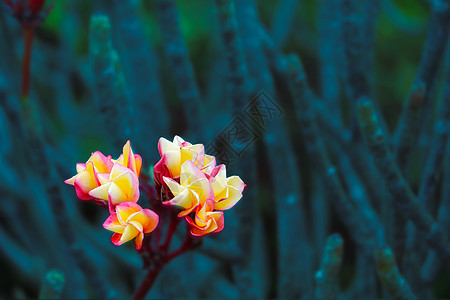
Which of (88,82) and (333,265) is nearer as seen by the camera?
(333,265)

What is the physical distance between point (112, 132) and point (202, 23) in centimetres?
136

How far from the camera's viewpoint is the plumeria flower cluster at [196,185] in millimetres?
367

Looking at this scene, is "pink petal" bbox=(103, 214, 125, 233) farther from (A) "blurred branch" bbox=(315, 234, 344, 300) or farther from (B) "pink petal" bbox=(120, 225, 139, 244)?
(A) "blurred branch" bbox=(315, 234, 344, 300)

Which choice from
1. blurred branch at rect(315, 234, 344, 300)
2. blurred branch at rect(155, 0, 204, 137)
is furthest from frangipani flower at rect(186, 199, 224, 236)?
blurred branch at rect(155, 0, 204, 137)

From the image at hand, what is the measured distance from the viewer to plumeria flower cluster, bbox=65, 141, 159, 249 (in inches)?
14.5

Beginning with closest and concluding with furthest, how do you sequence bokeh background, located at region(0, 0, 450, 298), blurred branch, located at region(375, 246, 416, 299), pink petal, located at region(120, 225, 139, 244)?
pink petal, located at region(120, 225, 139, 244), blurred branch, located at region(375, 246, 416, 299), bokeh background, located at region(0, 0, 450, 298)

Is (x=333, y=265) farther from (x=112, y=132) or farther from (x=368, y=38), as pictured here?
(x=368, y=38)

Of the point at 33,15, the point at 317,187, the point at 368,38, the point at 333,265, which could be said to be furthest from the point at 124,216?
the point at 317,187

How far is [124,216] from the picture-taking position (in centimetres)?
37

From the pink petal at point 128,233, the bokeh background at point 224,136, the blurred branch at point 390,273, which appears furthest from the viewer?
the bokeh background at point 224,136

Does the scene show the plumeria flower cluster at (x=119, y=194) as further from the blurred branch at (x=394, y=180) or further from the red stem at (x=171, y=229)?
the blurred branch at (x=394, y=180)

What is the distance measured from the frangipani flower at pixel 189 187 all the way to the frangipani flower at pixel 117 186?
0.08ft

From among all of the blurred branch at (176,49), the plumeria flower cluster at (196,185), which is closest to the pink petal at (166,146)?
the plumeria flower cluster at (196,185)

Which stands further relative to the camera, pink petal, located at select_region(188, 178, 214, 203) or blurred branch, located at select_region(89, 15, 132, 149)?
blurred branch, located at select_region(89, 15, 132, 149)
